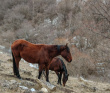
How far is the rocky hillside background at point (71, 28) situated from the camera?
5598mm

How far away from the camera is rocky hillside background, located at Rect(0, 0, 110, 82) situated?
5.60 m

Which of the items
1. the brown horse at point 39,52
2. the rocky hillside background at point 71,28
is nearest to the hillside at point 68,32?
the rocky hillside background at point 71,28

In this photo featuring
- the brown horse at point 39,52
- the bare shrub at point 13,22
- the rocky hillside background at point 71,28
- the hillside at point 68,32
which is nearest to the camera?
the brown horse at point 39,52

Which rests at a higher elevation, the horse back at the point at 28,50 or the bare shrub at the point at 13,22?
the bare shrub at the point at 13,22

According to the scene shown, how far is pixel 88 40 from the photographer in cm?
2111

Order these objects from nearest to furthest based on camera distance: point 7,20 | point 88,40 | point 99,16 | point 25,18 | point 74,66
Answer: point 99,16
point 74,66
point 88,40
point 7,20
point 25,18

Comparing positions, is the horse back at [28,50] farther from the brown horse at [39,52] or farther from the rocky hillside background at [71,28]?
the rocky hillside background at [71,28]

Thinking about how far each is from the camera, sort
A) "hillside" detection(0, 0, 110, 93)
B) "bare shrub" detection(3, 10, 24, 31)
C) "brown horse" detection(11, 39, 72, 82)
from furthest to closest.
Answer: "bare shrub" detection(3, 10, 24, 31), "hillside" detection(0, 0, 110, 93), "brown horse" detection(11, 39, 72, 82)

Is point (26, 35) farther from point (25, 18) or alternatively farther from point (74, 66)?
point (74, 66)

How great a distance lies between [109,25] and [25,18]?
3474 centimetres

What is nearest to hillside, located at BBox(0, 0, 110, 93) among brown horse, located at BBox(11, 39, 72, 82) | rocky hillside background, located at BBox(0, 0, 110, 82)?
rocky hillside background, located at BBox(0, 0, 110, 82)

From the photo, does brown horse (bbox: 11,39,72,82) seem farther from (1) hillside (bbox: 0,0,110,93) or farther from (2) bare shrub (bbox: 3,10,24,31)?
(2) bare shrub (bbox: 3,10,24,31)

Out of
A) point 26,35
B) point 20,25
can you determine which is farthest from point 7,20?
point 26,35

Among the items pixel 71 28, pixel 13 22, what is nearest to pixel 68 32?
pixel 71 28
